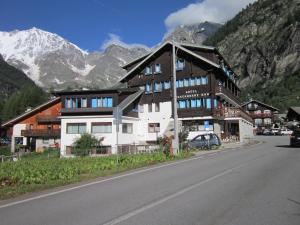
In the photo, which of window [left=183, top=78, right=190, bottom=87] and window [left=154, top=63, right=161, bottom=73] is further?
window [left=154, top=63, right=161, bottom=73]

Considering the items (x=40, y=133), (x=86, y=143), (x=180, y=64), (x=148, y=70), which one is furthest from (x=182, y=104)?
(x=40, y=133)

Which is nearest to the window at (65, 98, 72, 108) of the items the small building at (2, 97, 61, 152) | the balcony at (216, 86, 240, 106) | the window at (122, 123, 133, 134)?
the window at (122, 123, 133, 134)

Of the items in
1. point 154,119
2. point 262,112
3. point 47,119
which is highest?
point 262,112

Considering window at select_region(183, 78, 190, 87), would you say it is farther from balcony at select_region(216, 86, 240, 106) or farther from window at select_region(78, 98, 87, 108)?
window at select_region(78, 98, 87, 108)

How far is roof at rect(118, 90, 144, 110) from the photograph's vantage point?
45.2m

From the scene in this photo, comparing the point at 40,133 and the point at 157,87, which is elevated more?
the point at 157,87

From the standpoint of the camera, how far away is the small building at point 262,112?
10469 cm

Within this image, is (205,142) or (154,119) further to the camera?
(154,119)

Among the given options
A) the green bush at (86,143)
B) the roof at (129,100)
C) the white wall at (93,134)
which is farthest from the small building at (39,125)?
the green bush at (86,143)

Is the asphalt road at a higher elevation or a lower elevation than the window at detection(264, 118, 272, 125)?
→ lower

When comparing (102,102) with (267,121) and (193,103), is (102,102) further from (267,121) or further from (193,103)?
(267,121)

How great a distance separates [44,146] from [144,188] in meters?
54.1

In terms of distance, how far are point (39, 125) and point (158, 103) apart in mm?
24578

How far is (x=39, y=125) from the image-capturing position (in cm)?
6475
